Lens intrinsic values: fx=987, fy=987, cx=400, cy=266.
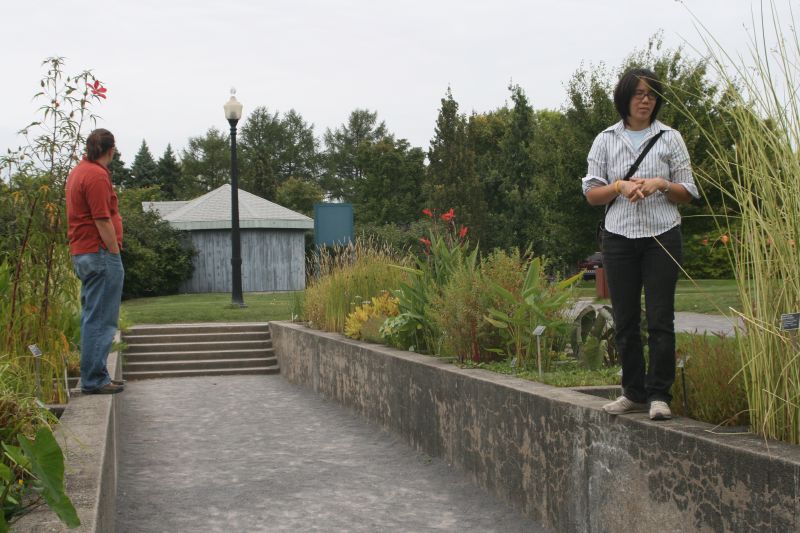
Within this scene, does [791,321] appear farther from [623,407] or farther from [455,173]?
[455,173]

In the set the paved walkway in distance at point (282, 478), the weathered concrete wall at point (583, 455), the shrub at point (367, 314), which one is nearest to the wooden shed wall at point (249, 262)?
the shrub at point (367, 314)

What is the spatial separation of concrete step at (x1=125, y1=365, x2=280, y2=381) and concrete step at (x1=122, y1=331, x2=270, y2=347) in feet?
4.33

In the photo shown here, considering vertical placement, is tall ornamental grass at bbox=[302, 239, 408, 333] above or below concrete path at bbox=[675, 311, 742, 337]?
above

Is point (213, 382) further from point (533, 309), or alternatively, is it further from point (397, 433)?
point (533, 309)

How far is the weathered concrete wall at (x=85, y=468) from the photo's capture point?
3.26 m

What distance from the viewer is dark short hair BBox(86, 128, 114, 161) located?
6.84m

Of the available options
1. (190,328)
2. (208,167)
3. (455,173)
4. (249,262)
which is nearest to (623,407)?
(190,328)

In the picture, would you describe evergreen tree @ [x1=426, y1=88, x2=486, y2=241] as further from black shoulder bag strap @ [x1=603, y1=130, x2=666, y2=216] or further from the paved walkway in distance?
black shoulder bag strap @ [x1=603, y1=130, x2=666, y2=216]

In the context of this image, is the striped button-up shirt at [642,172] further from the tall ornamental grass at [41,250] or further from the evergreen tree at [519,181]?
the evergreen tree at [519,181]

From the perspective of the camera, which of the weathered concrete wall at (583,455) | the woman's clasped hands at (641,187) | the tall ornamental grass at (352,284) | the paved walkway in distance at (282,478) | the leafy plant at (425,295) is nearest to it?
the weathered concrete wall at (583,455)

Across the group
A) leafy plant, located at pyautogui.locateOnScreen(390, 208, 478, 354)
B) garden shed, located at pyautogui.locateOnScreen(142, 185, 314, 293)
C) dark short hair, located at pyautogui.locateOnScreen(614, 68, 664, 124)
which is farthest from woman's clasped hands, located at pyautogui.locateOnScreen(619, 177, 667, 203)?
garden shed, located at pyautogui.locateOnScreen(142, 185, 314, 293)

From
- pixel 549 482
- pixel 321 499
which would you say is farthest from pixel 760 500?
pixel 321 499

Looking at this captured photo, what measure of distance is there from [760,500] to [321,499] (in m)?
3.35

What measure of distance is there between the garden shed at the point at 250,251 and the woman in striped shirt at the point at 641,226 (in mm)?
27081
